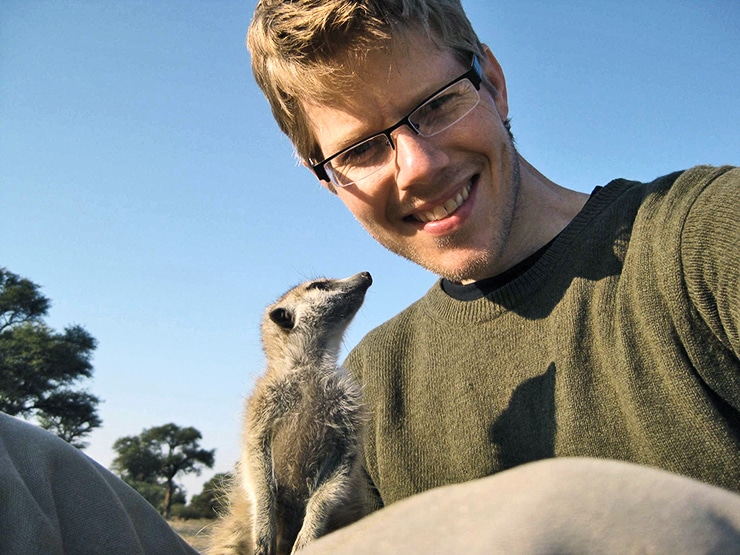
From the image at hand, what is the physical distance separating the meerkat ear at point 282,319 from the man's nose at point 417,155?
4.49 ft

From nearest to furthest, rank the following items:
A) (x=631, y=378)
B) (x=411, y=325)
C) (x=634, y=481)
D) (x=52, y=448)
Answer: (x=634, y=481)
(x=52, y=448)
(x=631, y=378)
(x=411, y=325)

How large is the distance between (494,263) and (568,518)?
1701 mm

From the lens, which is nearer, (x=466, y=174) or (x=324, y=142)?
(x=466, y=174)

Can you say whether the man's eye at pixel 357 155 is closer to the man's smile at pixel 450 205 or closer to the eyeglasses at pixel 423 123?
the eyeglasses at pixel 423 123

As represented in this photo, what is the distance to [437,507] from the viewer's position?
2.63 ft

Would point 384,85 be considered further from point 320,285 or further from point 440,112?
point 320,285

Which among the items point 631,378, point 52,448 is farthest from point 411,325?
point 52,448

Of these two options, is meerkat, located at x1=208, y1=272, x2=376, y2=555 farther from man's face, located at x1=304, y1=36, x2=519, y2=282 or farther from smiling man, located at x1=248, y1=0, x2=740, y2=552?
man's face, located at x1=304, y1=36, x2=519, y2=282

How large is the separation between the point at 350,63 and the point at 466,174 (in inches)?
21.2

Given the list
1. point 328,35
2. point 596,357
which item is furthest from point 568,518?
point 328,35

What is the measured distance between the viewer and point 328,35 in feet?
7.48

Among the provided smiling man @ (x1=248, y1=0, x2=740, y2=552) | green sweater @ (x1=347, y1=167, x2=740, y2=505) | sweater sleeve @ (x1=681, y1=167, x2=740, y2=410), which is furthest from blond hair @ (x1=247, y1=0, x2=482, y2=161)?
sweater sleeve @ (x1=681, y1=167, x2=740, y2=410)

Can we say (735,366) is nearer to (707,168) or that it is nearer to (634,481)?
(707,168)

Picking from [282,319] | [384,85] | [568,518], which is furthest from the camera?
[282,319]
